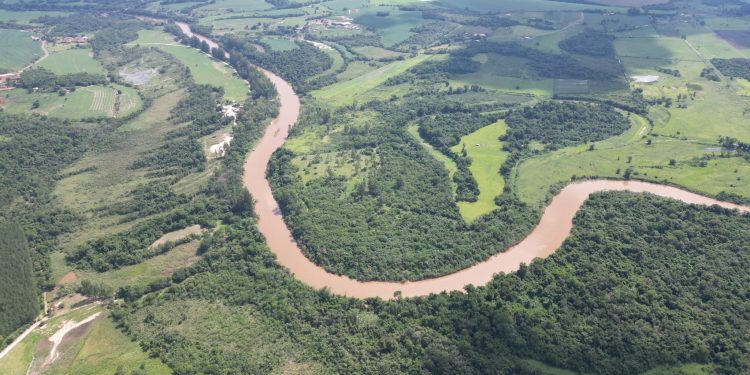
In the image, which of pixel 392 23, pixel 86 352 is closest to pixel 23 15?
pixel 392 23

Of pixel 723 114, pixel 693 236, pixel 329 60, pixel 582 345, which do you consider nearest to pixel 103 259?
pixel 582 345

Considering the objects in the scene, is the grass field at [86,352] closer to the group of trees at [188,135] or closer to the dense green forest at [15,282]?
the dense green forest at [15,282]

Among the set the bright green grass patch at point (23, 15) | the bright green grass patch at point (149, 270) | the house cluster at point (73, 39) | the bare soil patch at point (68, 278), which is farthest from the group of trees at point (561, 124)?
the bright green grass patch at point (23, 15)

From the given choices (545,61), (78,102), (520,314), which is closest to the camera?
(520,314)

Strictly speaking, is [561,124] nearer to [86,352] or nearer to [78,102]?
[86,352]

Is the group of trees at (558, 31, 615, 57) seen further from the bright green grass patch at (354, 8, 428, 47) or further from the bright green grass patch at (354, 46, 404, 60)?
the bright green grass patch at (354, 46, 404, 60)

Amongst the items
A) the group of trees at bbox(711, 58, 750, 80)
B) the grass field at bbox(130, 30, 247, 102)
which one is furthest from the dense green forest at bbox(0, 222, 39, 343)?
the group of trees at bbox(711, 58, 750, 80)
